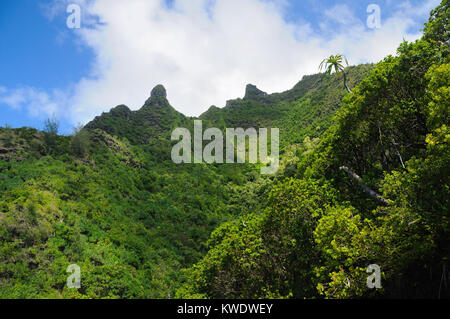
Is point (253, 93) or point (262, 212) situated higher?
point (253, 93)

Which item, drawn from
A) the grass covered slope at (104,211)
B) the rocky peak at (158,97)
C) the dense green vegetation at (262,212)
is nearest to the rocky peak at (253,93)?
the rocky peak at (158,97)

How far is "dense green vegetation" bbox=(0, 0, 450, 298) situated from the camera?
9883mm

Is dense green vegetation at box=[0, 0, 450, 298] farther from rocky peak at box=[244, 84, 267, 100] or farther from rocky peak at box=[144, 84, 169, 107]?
rocky peak at box=[244, 84, 267, 100]

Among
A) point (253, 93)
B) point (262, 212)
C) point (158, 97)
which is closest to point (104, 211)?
point (262, 212)

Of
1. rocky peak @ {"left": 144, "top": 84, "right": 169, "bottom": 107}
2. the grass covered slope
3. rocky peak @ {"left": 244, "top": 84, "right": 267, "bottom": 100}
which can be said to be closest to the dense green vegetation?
the grass covered slope

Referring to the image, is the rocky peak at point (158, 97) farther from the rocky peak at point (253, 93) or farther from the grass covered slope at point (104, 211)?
the rocky peak at point (253, 93)

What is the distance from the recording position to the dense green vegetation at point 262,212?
32.4ft

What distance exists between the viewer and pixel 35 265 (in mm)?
27875

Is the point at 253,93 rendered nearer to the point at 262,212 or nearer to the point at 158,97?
the point at 158,97

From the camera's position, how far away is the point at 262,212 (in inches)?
921

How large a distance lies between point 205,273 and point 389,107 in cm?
1439

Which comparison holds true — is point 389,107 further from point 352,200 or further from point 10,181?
point 10,181
